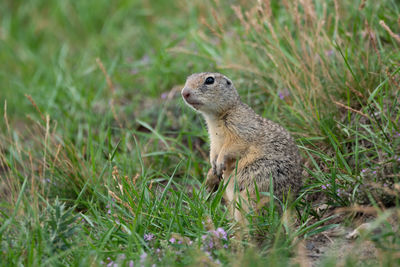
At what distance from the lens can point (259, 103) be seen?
5254mm

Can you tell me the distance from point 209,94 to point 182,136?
1358 mm

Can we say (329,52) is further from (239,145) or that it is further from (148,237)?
(148,237)

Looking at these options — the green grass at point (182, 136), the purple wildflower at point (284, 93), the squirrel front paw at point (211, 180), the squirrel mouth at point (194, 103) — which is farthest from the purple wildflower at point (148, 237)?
the purple wildflower at point (284, 93)

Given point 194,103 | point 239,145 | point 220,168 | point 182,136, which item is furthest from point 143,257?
point 182,136

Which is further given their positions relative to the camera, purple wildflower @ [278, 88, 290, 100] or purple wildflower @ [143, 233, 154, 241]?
purple wildflower @ [278, 88, 290, 100]

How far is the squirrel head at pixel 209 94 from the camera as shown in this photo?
13.1ft

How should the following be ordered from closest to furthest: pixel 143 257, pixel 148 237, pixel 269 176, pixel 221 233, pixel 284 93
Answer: pixel 143 257, pixel 221 233, pixel 148 237, pixel 269 176, pixel 284 93

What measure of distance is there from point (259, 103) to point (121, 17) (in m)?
4.02

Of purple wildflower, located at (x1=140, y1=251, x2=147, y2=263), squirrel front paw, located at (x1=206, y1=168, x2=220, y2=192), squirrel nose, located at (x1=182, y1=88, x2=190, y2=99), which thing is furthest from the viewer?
squirrel front paw, located at (x1=206, y1=168, x2=220, y2=192)

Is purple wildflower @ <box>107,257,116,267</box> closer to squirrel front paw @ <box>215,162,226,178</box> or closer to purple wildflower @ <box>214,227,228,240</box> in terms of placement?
purple wildflower @ <box>214,227,228,240</box>

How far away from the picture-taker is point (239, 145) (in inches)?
154

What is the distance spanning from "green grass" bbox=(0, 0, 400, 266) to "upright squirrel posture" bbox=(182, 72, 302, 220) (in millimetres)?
175

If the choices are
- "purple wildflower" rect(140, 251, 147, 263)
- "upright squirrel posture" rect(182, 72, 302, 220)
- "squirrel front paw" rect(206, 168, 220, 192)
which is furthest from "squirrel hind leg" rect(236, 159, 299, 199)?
"purple wildflower" rect(140, 251, 147, 263)

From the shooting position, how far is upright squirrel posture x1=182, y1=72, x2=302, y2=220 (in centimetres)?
369
